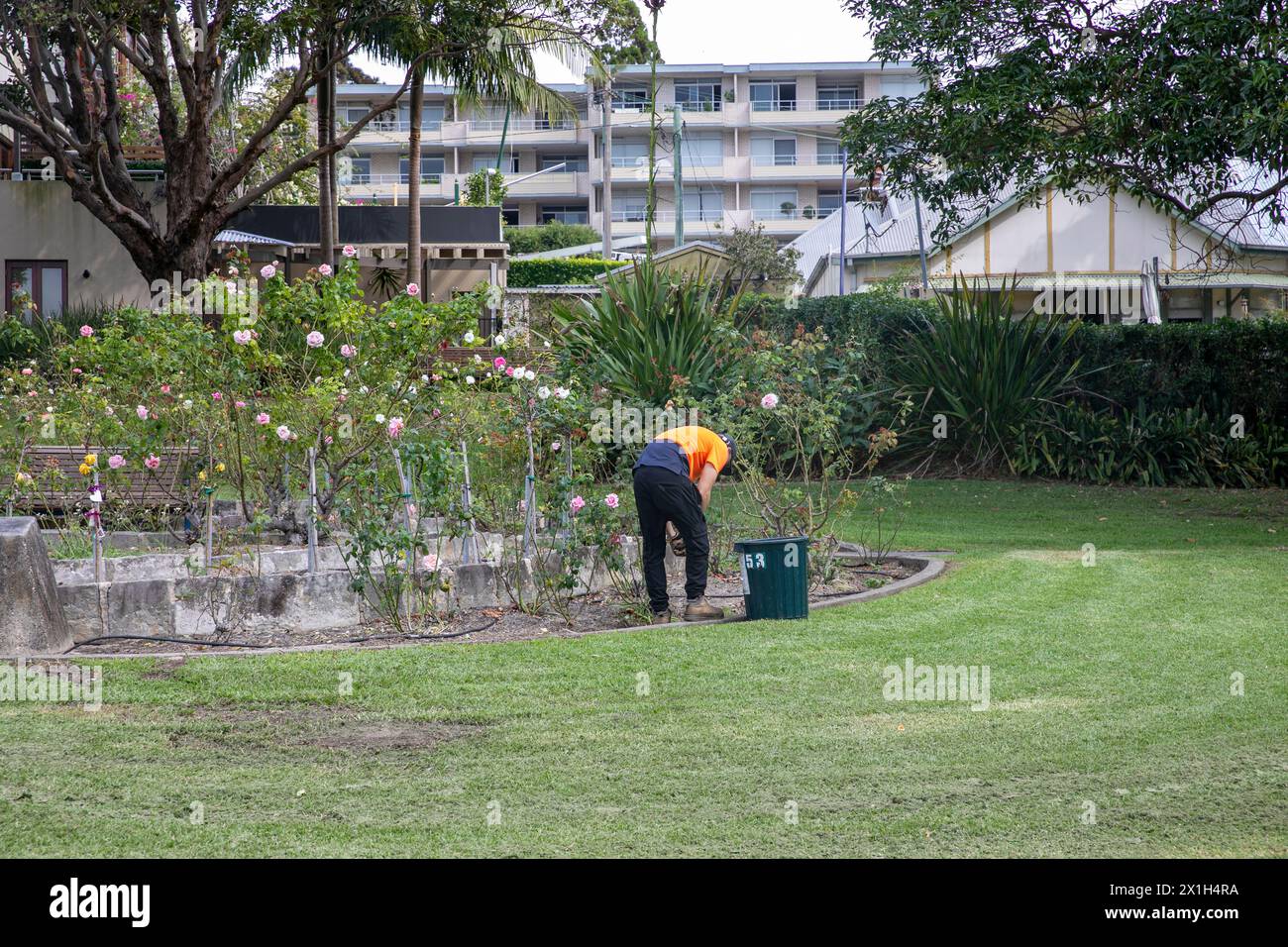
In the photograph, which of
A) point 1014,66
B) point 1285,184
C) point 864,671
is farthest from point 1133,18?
point 864,671

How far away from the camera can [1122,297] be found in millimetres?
28984

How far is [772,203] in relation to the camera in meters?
62.2

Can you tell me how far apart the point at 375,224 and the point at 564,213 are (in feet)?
97.3

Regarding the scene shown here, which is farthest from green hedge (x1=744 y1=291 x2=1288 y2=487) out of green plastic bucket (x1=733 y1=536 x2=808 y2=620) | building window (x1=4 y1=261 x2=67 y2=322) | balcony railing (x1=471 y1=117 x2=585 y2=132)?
balcony railing (x1=471 y1=117 x2=585 y2=132)

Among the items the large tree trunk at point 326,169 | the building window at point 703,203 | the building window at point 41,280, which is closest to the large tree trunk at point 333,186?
the large tree trunk at point 326,169

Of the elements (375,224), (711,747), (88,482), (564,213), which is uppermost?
(564,213)

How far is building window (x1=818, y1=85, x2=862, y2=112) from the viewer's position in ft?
200

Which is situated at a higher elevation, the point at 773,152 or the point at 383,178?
the point at 773,152

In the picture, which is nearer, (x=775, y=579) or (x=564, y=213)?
(x=775, y=579)

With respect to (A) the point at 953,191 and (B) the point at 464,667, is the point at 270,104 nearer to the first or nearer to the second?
(A) the point at 953,191

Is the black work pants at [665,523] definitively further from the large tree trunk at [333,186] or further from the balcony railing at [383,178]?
the balcony railing at [383,178]

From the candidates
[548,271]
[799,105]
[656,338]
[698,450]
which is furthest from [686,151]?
[698,450]

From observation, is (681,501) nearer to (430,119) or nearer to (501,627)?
(501,627)

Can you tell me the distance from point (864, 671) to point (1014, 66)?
935 centimetres
